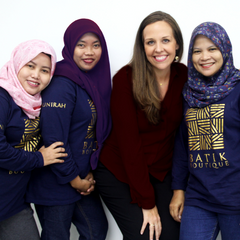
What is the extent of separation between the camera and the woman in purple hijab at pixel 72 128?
55.1 inches

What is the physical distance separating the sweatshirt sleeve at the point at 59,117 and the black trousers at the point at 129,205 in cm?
25

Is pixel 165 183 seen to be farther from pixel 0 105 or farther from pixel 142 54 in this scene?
pixel 0 105

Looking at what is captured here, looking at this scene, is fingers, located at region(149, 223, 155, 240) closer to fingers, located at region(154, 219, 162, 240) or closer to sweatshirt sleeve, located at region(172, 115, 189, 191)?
fingers, located at region(154, 219, 162, 240)

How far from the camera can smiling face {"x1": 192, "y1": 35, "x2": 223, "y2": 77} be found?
1.33m

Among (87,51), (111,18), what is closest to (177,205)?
(87,51)

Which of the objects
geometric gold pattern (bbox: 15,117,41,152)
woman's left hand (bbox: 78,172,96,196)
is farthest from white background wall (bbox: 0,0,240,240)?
geometric gold pattern (bbox: 15,117,41,152)

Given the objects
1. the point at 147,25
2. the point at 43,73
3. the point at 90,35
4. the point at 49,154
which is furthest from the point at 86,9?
the point at 49,154

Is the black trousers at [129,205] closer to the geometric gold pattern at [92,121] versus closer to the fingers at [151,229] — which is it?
the fingers at [151,229]

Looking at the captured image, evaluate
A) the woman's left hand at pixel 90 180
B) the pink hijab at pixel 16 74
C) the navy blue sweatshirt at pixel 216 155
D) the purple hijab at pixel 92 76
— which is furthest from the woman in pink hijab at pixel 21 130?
the navy blue sweatshirt at pixel 216 155

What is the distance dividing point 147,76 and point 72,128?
0.55 m

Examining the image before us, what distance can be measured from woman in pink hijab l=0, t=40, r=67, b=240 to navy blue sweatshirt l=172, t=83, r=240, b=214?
29.3 inches

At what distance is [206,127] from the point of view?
1.34m

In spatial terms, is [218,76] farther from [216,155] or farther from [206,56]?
[216,155]

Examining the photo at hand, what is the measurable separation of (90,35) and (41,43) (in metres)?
0.32
